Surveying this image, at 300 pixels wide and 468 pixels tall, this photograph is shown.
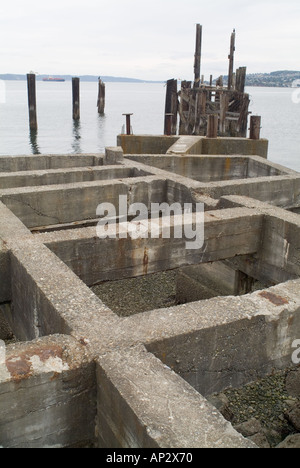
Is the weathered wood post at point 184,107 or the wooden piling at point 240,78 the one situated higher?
the wooden piling at point 240,78

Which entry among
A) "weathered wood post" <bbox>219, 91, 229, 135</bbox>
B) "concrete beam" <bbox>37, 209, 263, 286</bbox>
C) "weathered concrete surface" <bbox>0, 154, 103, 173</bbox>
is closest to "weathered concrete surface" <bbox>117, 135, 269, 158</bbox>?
"weathered concrete surface" <bbox>0, 154, 103, 173</bbox>

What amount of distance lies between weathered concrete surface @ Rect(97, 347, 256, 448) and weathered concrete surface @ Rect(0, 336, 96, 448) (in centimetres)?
13

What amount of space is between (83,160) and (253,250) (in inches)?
247

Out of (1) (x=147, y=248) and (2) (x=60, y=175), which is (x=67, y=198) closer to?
(2) (x=60, y=175)

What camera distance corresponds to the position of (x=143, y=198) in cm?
925

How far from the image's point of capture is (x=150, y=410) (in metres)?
2.82

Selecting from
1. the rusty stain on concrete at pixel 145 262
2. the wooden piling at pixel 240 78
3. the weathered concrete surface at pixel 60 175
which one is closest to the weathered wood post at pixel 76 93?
the wooden piling at pixel 240 78

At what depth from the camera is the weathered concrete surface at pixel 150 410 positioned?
8.68ft

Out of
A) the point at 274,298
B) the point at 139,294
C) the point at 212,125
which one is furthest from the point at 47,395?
the point at 212,125

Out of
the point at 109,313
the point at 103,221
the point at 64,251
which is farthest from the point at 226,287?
the point at 109,313

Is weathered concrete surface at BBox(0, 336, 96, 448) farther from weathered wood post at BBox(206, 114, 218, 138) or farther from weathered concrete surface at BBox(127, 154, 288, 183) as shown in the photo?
weathered wood post at BBox(206, 114, 218, 138)

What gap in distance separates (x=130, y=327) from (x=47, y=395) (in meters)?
0.89

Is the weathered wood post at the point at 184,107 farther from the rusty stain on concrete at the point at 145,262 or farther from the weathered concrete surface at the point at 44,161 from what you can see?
the rusty stain on concrete at the point at 145,262

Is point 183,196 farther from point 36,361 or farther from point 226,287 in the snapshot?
point 36,361
